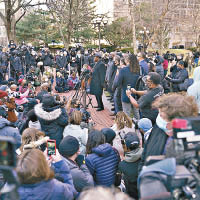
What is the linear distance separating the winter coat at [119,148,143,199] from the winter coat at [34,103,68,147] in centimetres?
125

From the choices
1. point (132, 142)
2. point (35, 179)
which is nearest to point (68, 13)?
point (132, 142)

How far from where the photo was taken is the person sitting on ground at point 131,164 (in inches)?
116

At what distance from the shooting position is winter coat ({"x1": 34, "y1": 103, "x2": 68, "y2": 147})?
376 centimetres

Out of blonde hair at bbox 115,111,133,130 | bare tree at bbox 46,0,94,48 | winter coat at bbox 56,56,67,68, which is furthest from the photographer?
bare tree at bbox 46,0,94,48

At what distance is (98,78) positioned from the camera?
7762mm

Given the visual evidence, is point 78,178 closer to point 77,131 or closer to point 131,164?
point 131,164

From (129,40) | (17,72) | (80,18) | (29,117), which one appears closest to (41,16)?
(80,18)

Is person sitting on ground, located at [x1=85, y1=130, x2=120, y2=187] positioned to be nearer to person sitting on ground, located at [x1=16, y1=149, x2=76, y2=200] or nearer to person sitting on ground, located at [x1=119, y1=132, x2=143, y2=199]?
person sitting on ground, located at [x1=119, y1=132, x2=143, y2=199]

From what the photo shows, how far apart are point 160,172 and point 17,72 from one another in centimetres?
1191

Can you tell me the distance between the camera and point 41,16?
28094 millimetres

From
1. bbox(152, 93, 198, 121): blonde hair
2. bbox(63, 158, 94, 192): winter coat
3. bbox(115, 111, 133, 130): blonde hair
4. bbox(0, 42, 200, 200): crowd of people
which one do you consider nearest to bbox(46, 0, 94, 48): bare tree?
bbox(0, 42, 200, 200): crowd of people

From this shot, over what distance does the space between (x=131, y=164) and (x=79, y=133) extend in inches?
42.7

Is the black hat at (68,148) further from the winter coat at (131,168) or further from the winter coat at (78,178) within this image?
the winter coat at (131,168)

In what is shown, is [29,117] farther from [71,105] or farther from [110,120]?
[110,120]
